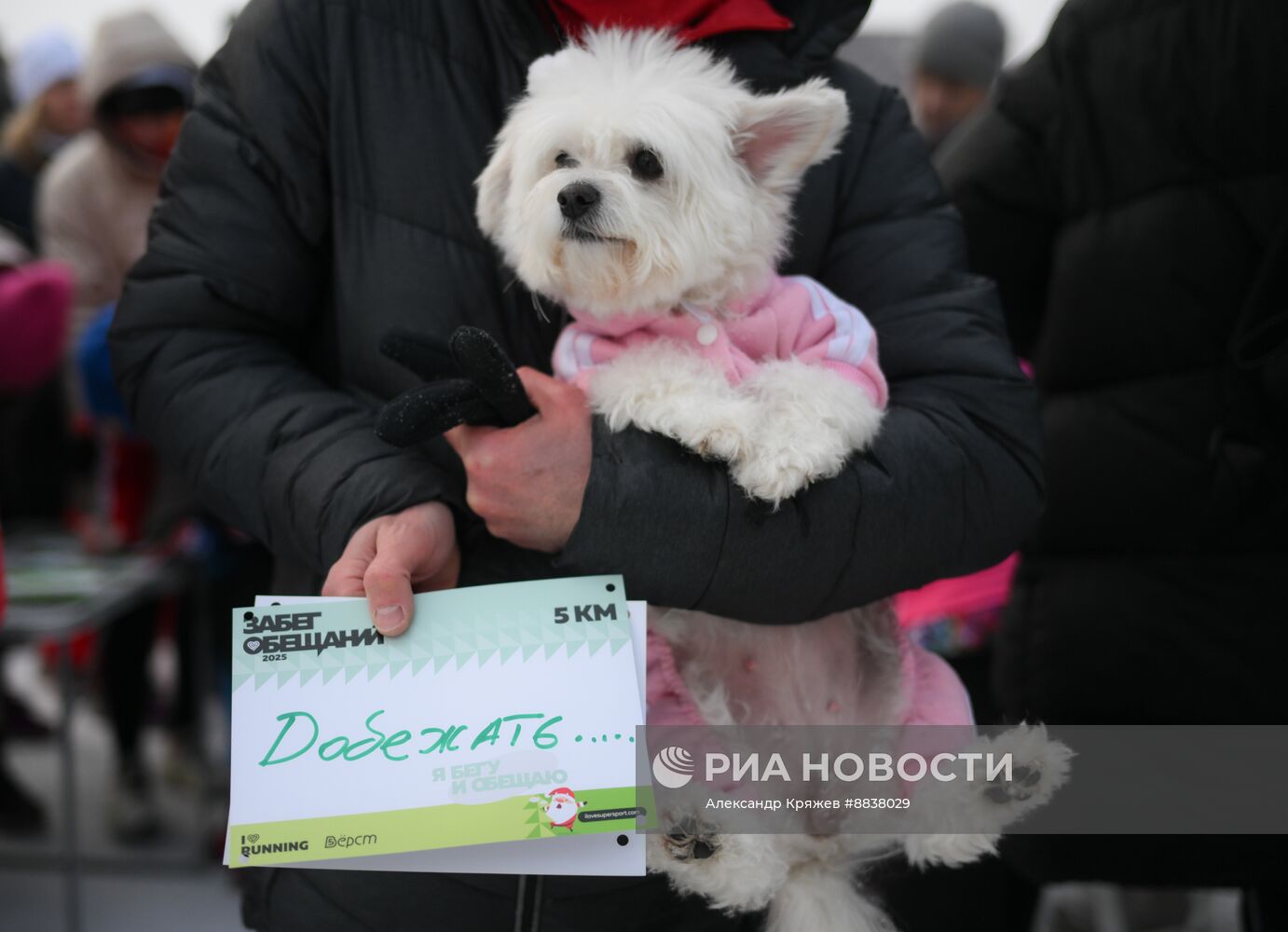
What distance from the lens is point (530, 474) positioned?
1049mm

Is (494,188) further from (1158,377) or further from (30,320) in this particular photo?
(30,320)

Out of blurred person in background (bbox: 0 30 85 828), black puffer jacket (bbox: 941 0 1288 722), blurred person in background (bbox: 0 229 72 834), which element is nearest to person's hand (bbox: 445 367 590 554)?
black puffer jacket (bbox: 941 0 1288 722)

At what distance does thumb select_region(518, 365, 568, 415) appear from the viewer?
3.58ft

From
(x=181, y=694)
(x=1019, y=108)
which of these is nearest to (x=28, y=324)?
(x=181, y=694)

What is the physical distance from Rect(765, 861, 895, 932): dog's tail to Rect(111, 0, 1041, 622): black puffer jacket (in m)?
0.33

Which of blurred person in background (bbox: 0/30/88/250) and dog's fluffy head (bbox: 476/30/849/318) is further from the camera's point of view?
blurred person in background (bbox: 0/30/88/250)

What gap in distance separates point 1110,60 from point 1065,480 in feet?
2.10

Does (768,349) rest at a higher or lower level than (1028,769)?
higher

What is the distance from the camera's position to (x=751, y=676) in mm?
1354

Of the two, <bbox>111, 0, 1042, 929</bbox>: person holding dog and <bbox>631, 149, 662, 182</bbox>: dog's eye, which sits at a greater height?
<bbox>631, 149, 662, 182</bbox>: dog's eye

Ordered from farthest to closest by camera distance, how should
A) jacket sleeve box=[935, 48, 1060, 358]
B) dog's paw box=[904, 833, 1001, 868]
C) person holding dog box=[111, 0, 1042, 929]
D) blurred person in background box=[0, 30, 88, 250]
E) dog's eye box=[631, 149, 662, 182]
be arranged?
blurred person in background box=[0, 30, 88, 250], jacket sleeve box=[935, 48, 1060, 358], dog's eye box=[631, 149, 662, 182], dog's paw box=[904, 833, 1001, 868], person holding dog box=[111, 0, 1042, 929]

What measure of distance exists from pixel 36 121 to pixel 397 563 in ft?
13.1

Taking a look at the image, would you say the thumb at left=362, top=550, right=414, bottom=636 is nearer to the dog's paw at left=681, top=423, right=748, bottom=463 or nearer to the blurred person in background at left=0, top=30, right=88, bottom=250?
the dog's paw at left=681, top=423, right=748, bottom=463

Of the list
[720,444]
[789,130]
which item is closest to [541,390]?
[720,444]
